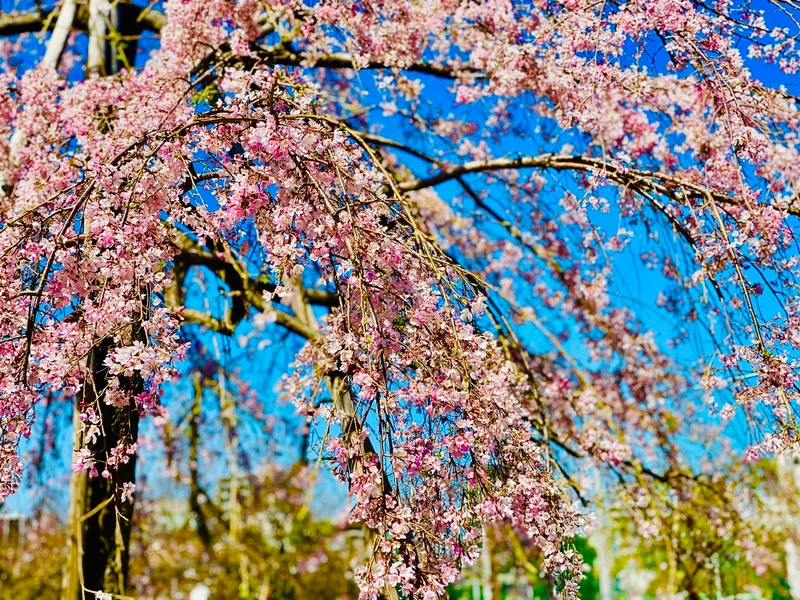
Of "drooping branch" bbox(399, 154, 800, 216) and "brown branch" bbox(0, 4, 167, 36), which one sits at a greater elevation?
"brown branch" bbox(0, 4, 167, 36)

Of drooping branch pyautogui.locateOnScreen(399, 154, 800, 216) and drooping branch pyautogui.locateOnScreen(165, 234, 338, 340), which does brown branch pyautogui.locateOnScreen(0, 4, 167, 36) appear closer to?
drooping branch pyautogui.locateOnScreen(165, 234, 338, 340)

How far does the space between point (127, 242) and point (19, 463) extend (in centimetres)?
72

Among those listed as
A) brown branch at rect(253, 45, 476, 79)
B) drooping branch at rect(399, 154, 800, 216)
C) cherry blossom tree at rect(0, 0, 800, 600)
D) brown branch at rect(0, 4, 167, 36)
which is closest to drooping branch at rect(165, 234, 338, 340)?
cherry blossom tree at rect(0, 0, 800, 600)

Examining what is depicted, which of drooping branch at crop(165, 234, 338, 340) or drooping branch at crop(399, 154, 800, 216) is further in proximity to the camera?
drooping branch at crop(165, 234, 338, 340)

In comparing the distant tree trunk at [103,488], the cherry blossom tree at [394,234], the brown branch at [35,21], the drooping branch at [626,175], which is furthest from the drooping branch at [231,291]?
the brown branch at [35,21]

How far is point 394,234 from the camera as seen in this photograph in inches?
98.5

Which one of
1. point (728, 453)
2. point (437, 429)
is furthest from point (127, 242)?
point (728, 453)

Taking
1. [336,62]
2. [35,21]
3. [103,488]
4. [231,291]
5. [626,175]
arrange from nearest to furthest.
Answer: [626,175] < [103,488] < [336,62] < [231,291] < [35,21]

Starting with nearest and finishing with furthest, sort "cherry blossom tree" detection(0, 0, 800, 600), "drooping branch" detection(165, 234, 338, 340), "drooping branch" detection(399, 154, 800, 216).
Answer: "cherry blossom tree" detection(0, 0, 800, 600) → "drooping branch" detection(399, 154, 800, 216) → "drooping branch" detection(165, 234, 338, 340)

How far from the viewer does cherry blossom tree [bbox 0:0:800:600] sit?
2264 millimetres

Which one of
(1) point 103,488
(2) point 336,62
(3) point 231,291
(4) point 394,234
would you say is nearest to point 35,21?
(2) point 336,62

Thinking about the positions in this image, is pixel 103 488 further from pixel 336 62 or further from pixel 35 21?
pixel 35 21

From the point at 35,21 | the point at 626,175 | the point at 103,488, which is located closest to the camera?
the point at 626,175

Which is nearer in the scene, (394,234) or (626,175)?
(394,234)
